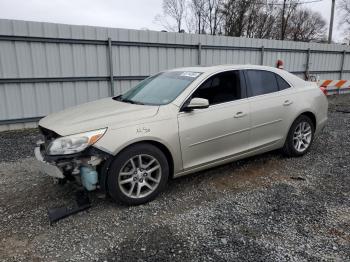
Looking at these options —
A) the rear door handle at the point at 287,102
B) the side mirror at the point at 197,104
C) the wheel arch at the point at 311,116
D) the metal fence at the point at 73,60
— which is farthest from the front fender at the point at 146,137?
the metal fence at the point at 73,60

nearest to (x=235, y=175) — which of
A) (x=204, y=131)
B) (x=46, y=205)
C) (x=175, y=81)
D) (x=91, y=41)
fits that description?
(x=204, y=131)

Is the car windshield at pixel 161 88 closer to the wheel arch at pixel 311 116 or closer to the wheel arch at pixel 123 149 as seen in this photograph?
the wheel arch at pixel 123 149

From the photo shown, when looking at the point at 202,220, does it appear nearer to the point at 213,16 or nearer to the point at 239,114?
the point at 239,114

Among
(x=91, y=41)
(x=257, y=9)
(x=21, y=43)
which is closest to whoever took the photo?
(x=21, y=43)

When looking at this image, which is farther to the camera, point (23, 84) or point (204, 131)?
point (23, 84)

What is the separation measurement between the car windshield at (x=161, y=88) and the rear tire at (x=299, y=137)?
77.1 inches

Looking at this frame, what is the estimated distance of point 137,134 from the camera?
3.24 metres

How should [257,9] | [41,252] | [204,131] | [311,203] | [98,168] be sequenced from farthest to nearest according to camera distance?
[257,9], [204,131], [311,203], [98,168], [41,252]

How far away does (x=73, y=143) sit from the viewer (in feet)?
10.0

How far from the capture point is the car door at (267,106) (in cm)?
423

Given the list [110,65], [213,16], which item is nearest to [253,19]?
[213,16]

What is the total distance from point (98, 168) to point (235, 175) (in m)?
2.10

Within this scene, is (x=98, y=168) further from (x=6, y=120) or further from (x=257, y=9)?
(x=257, y=9)

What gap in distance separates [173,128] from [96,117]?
90 centimetres
